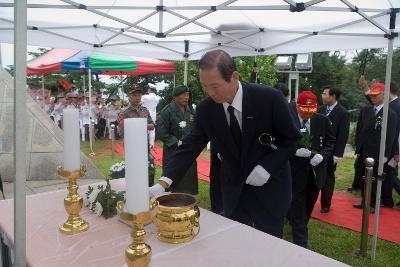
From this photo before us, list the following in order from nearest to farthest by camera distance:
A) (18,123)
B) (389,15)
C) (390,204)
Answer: (18,123) < (389,15) < (390,204)

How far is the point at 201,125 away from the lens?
2.06 meters

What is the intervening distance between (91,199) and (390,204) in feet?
14.8

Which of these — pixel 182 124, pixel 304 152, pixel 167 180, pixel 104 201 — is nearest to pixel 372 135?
pixel 304 152

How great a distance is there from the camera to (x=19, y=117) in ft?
2.84

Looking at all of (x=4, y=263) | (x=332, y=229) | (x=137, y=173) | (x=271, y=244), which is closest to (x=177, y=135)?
(x=332, y=229)

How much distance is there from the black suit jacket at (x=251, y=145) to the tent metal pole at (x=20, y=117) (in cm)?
97

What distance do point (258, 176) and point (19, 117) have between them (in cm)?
126

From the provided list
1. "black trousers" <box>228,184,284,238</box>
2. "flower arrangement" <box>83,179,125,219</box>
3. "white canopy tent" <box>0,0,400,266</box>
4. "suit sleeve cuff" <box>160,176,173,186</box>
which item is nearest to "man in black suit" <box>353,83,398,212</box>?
"white canopy tent" <box>0,0,400,266</box>

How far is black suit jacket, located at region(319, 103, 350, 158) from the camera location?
423 cm

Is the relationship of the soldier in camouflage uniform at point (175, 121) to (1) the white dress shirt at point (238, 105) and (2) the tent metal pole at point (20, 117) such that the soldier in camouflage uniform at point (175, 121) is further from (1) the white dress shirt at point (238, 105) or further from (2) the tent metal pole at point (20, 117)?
(2) the tent metal pole at point (20, 117)

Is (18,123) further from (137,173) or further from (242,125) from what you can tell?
(242,125)

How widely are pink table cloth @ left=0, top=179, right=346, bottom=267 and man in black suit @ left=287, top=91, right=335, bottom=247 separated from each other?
1885 millimetres

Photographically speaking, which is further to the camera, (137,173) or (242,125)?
(242,125)

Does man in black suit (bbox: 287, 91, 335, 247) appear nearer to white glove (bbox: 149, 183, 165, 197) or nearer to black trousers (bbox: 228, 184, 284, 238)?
black trousers (bbox: 228, 184, 284, 238)
